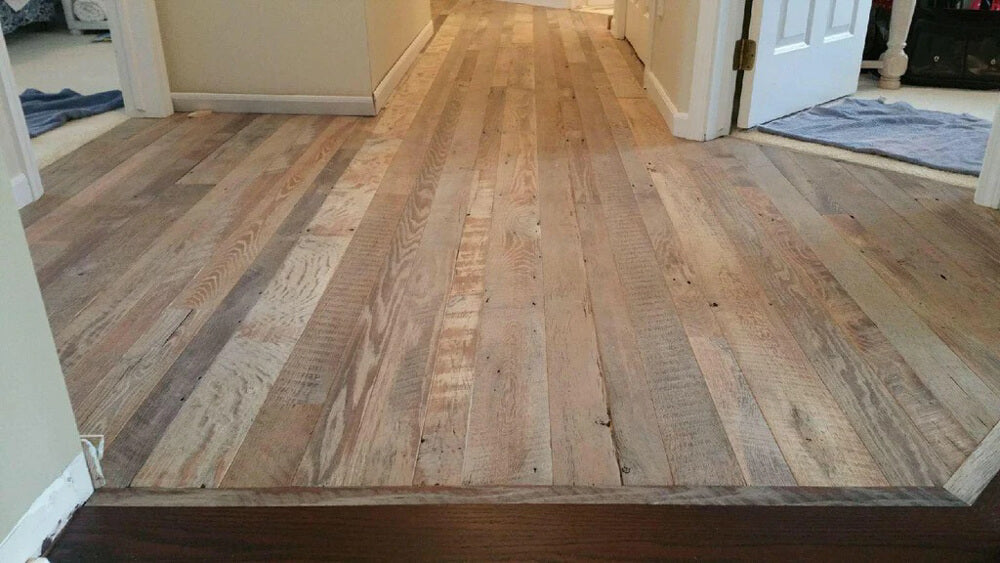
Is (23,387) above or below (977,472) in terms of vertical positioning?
above

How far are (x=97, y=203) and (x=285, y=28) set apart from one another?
3.65 ft

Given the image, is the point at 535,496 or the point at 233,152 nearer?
the point at 535,496

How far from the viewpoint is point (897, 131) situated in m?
2.67

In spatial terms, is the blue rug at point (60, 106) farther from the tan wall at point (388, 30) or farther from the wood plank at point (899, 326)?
the wood plank at point (899, 326)

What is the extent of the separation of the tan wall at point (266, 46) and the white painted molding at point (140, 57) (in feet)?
0.23

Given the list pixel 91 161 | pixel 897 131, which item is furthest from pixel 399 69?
pixel 897 131

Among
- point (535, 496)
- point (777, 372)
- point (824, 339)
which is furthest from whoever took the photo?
point (824, 339)

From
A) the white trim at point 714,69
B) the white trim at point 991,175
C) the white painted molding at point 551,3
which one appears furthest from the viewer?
the white painted molding at point 551,3

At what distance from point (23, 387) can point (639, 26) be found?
3642 millimetres

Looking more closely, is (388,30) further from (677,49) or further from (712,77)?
(712,77)

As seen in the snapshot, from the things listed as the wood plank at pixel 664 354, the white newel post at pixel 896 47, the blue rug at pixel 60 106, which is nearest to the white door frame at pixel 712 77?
the wood plank at pixel 664 354

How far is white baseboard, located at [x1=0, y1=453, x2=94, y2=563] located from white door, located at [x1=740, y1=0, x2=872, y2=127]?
2.27m

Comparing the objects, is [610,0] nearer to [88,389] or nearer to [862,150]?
[862,150]

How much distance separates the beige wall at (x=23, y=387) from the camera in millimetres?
909
